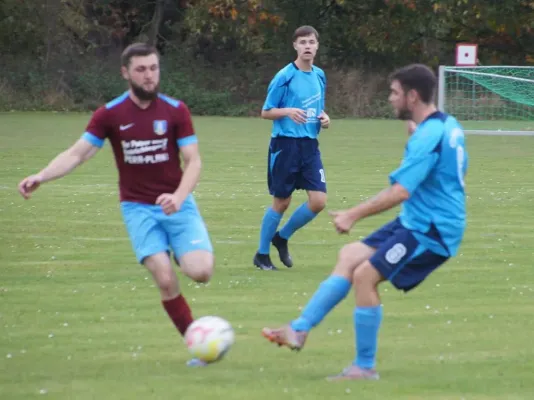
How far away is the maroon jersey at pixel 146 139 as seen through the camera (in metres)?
7.13

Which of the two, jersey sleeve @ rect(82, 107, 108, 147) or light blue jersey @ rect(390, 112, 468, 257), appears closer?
light blue jersey @ rect(390, 112, 468, 257)

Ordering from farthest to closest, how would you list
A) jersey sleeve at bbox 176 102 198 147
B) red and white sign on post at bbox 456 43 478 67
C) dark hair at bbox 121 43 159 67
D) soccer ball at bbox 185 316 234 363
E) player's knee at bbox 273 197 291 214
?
red and white sign on post at bbox 456 43 478 67 → player's knee at bbox 273 197 291 214 → jersey sleeve at bbox 176 102 198 147 → dark hair at bbox 121 43 159 67 → soccer ball at bbox 185 316 234 363

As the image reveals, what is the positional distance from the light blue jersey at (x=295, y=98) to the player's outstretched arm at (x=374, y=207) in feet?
15.5

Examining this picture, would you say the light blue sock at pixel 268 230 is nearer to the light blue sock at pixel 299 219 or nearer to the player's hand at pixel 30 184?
the light blue sock at pixel 299 219

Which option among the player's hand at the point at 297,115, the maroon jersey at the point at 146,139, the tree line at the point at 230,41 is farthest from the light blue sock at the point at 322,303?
the tree line at the point at 230,41

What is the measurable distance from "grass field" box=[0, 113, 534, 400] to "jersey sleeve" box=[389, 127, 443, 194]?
1.08m

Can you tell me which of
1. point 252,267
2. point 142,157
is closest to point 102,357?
point 142,157

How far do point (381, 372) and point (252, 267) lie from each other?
4390 mm

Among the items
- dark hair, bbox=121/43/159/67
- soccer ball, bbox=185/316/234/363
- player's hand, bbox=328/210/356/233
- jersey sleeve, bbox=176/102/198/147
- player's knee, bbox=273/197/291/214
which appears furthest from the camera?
player's knee, bbox=273/197/291/214

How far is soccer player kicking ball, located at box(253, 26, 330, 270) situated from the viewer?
36.0ft

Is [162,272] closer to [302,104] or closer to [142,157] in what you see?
[142,157]

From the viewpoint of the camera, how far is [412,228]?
255 inches

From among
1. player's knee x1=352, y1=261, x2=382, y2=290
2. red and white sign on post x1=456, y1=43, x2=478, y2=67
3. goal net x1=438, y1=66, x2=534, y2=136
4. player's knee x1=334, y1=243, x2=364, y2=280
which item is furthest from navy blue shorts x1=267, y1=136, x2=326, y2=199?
red and white sign on post x1=456, y1=43, x2=478, y2=67

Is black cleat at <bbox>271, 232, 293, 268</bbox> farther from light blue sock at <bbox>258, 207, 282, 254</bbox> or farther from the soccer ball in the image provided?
the soccer ball
